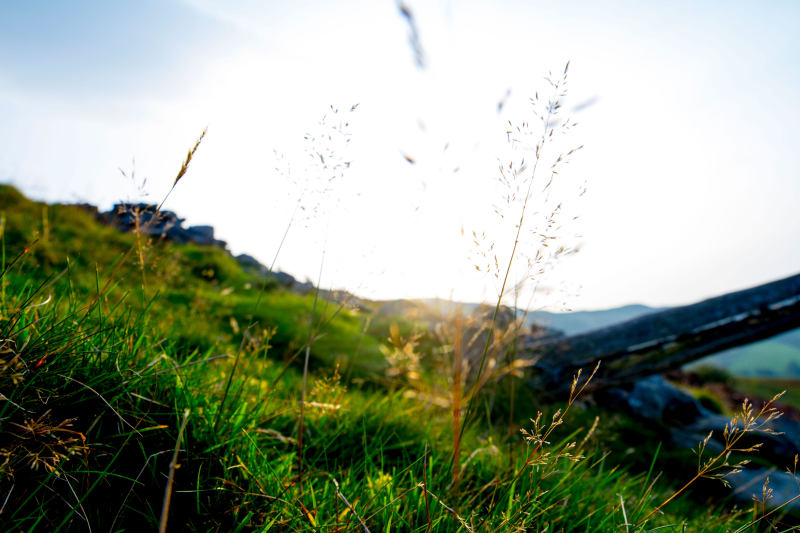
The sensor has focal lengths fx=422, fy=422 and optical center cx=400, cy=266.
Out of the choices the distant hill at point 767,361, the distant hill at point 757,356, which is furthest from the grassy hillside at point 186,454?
the distant hill at point 767,361

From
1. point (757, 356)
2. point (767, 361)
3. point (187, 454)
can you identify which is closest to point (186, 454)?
point (187, 454)

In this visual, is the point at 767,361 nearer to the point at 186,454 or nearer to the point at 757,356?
the point at 757,356

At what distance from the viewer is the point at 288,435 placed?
2.46m

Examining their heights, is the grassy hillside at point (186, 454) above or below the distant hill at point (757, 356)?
above

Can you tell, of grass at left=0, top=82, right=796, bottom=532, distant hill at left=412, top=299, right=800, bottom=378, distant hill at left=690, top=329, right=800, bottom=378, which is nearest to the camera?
grass at left=0, top=82, right=796, bottom=532

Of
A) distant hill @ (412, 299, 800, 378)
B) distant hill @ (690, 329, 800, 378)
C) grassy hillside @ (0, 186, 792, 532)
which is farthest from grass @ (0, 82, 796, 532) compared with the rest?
distant hill @ (690, 329, 800, 378)

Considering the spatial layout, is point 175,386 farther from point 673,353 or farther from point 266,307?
point 673,353

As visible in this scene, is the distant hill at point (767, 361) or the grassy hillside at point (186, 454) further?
the distant hill at point (767, 361)

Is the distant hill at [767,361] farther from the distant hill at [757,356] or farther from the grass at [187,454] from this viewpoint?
the grass at [187,454]

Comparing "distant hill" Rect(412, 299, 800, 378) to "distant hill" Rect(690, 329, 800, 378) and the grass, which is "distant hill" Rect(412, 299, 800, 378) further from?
the grass

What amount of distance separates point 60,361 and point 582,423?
22.2ft

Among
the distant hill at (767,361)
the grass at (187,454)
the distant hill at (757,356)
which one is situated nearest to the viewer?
the grass at (187,454)

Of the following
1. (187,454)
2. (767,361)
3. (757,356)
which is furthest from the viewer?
(757,356)

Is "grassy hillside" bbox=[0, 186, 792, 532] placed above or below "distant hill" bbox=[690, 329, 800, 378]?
above
